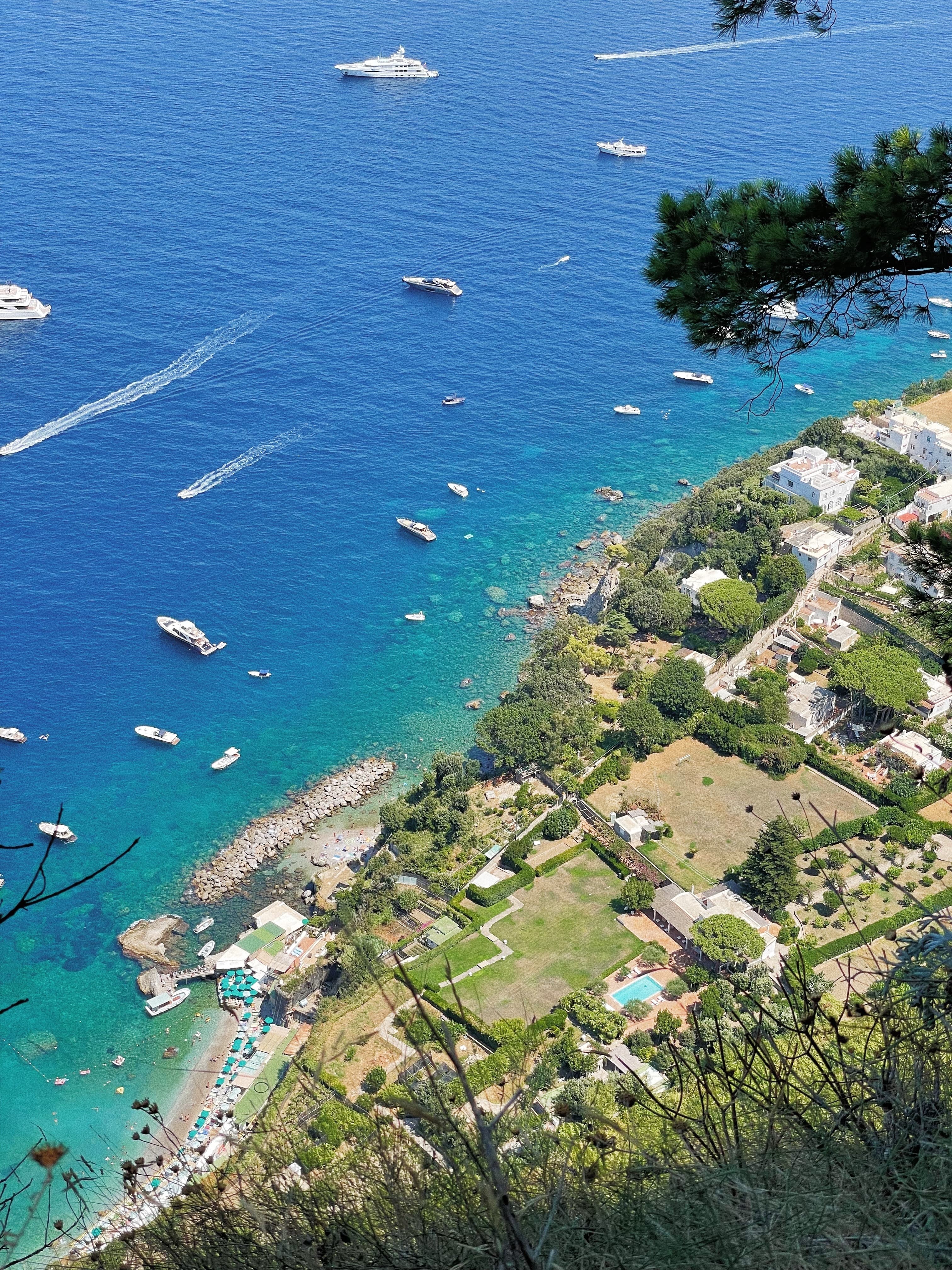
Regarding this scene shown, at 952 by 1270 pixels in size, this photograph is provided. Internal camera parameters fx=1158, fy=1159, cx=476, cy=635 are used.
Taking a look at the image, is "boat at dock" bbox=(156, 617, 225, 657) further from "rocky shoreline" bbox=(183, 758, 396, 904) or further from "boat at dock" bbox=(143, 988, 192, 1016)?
"boat at dock" bbox=(143, 988, 192, 1016)

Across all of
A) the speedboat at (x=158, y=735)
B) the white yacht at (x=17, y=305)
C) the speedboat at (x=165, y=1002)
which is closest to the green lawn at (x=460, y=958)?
the speedboat at (x=165, y=1002)

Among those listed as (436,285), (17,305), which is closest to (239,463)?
(17,305)

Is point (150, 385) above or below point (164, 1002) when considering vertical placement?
above

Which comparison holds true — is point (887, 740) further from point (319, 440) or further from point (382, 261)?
point (382, 261)

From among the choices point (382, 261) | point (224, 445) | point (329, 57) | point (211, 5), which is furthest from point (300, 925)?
point (211, 5)

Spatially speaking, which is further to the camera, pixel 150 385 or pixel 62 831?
pixel 150 385

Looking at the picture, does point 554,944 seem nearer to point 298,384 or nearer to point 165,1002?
point 165,1002
